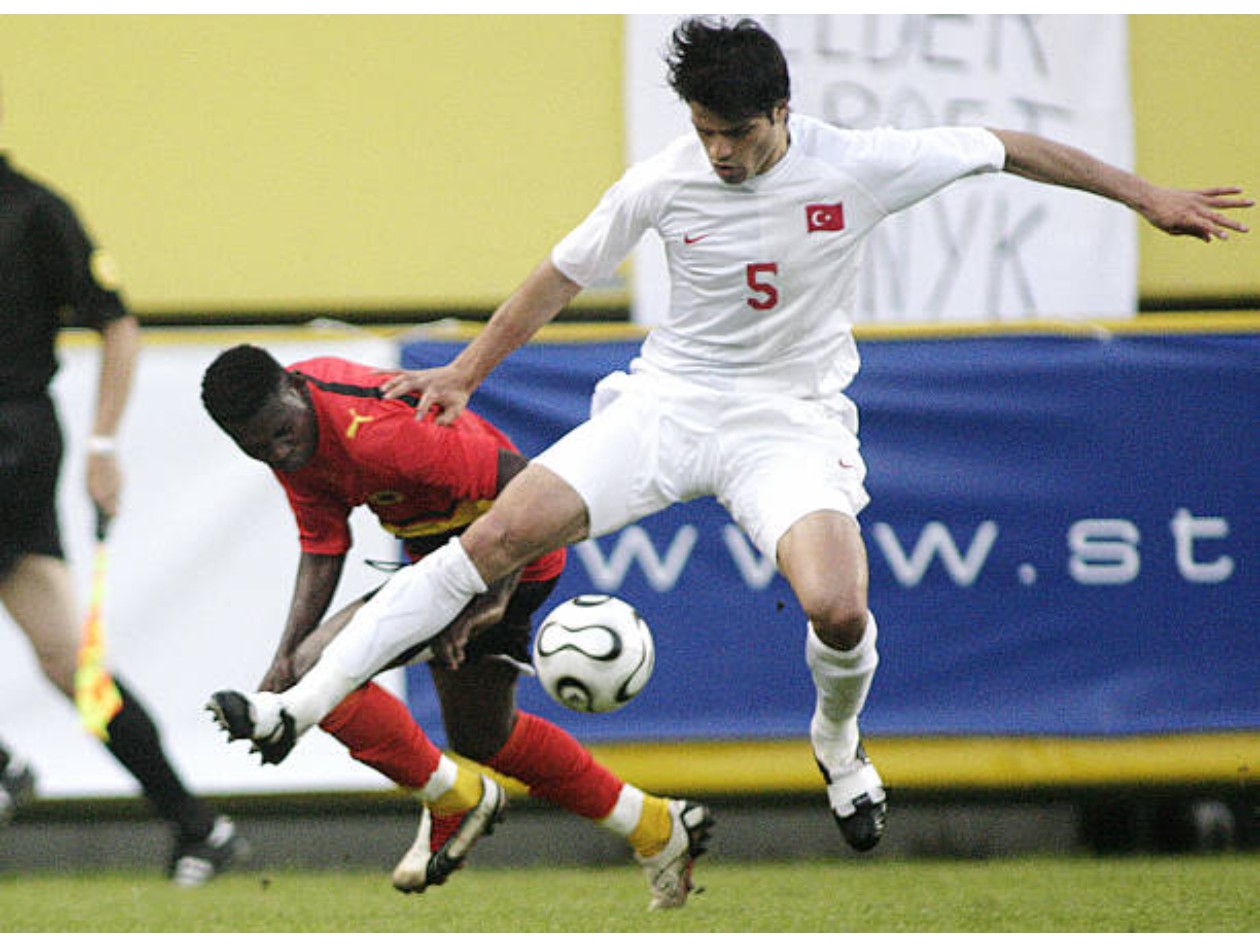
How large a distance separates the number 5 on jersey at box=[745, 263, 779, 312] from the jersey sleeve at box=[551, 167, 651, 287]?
1.02ft

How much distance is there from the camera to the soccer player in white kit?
17.1ft

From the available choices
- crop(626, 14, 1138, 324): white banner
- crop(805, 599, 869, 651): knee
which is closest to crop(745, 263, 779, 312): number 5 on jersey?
crop(805, 599, 869, 651): knee

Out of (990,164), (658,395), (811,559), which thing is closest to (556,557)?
(658,395)

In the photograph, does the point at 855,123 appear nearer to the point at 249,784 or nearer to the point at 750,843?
the point at 750,843

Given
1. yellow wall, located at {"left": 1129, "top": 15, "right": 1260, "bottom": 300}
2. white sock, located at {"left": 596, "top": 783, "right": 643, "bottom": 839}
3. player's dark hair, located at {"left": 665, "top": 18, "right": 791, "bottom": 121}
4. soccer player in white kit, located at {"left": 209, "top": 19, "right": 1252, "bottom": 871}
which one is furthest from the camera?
yellow wall, located at {"left": 1129, "top": 15, "right": 1260, "bottom": 300}

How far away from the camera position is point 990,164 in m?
5.40

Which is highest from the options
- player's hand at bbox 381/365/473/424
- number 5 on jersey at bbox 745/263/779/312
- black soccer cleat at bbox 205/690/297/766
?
number 5 on jersey at bbox 745/263/779/312

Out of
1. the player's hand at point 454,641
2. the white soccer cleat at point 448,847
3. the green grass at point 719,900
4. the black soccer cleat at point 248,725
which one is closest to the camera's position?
the black soccer cleat at point 248,725

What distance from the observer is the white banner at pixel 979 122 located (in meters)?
8.32

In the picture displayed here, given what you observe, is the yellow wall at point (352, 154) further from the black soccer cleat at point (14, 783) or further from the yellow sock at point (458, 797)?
the yellow sock at point (458, 797)

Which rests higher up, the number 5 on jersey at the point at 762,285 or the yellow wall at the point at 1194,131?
the number 5 on jersey at the point at 762,285

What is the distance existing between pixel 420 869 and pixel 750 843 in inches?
103

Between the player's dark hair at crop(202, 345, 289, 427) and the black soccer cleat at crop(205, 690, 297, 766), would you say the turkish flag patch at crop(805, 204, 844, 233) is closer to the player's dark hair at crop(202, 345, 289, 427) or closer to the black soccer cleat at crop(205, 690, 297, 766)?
A: the player's dark hair at crop(202, 345, 289, 427)

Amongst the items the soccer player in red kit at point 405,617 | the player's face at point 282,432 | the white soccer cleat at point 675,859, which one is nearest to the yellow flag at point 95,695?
the soccer player in red kit at point 405,617
